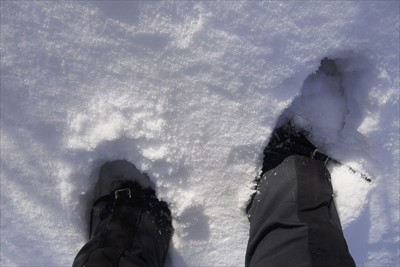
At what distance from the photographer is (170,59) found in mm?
1054

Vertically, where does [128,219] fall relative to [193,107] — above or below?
below

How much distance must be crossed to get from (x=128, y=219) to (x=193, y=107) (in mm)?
369

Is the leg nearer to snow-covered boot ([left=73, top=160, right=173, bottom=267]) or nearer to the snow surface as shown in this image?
the snow surface

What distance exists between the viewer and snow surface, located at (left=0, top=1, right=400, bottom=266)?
1.01m

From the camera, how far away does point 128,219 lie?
1117 millimetres

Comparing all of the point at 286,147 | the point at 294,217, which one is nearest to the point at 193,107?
the point at 286,147

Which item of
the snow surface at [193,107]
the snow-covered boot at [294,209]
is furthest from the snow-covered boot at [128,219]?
the snow-covered boot at [294,209]

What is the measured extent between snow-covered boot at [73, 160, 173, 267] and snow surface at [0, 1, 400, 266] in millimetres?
44

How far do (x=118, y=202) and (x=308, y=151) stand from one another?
0.58 metres

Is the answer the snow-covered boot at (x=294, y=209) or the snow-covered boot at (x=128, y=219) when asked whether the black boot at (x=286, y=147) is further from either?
the snow-covered boot at (x=128, y=219)

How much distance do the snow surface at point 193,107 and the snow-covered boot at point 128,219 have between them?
0.04 meters

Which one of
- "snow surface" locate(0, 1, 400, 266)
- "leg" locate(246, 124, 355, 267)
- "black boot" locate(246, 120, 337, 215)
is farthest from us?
"black boot" locate(246, 120, 337, 215)

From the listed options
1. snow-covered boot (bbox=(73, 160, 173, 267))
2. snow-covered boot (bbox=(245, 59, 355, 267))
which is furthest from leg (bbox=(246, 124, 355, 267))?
snow-covered boot (bbox=(73, 160, 173, 267))

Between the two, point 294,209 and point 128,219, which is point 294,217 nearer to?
point 294,209
